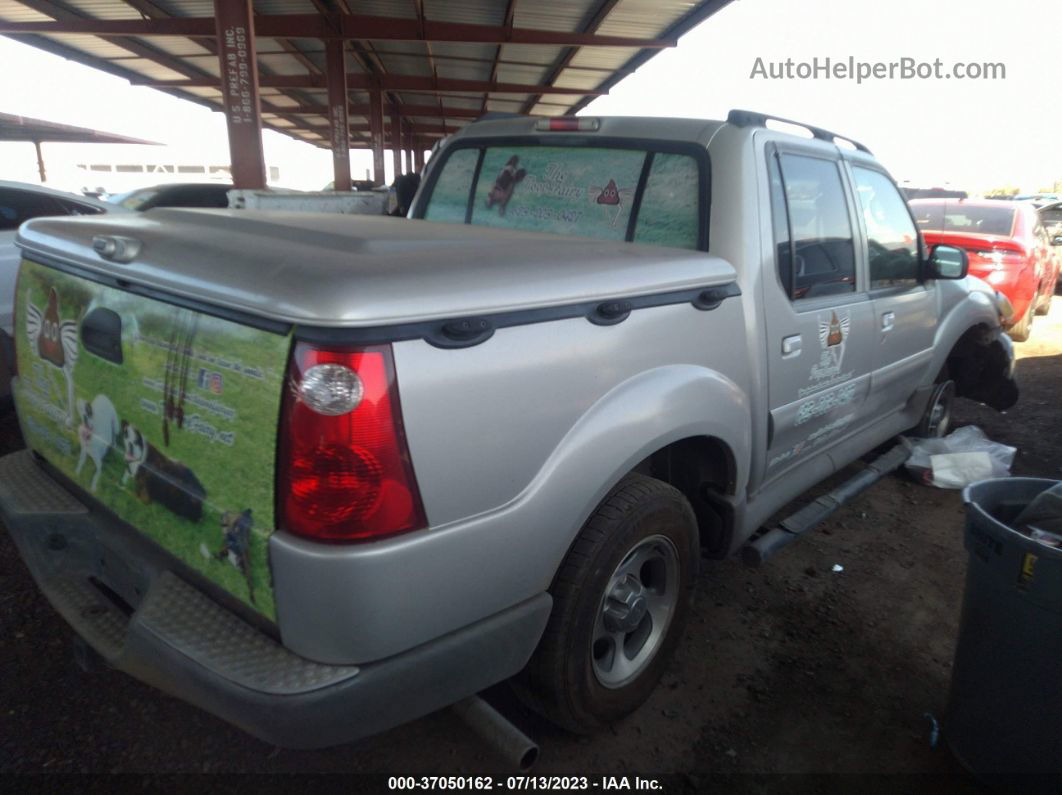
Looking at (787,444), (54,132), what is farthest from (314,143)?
(787,444)

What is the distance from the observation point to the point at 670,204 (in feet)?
8.82

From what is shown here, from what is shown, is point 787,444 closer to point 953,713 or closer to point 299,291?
point 953,713

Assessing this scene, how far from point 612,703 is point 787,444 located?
52.4 inches

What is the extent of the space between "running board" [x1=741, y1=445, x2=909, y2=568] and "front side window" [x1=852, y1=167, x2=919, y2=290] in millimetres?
1011

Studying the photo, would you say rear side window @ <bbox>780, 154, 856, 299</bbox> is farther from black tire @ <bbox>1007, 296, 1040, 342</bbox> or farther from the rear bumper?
black tire @ <bbox>1007, 296, 1040, 342</bbox>

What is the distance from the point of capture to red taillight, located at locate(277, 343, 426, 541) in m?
1.47

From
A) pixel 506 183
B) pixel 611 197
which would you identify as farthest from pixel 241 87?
pixel 611 197

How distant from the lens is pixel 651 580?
98.7 inches

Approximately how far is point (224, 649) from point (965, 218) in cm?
978

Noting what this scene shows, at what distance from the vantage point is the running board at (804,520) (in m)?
2.93

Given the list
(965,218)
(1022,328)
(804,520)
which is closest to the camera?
(804,520)

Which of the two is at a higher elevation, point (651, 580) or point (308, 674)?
point (308, 674)

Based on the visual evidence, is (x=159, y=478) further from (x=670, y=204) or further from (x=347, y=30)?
(x=347, y=30)

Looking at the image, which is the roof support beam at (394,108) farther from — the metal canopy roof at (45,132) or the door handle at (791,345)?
the door handle at (791,345)
